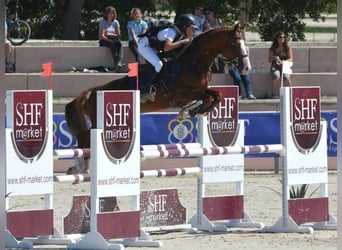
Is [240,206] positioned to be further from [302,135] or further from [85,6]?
[85,6]

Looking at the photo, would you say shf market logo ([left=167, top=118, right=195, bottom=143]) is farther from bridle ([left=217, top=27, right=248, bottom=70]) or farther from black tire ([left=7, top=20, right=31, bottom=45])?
black tire ([left=7, top=20, right=31, bottom=45])

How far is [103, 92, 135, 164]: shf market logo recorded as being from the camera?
789 centimetres

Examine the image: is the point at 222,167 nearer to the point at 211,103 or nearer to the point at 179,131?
the point at 211,103

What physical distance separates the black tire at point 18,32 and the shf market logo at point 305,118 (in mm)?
9612

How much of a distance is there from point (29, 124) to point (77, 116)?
3697mm

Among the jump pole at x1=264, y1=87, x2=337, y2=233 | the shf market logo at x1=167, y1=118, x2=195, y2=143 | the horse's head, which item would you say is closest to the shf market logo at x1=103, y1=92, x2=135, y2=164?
the jump pole at x1=264, y1=87, x2=337, y2=233

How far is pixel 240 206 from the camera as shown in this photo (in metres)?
9.64

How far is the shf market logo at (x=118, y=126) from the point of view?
25.9ft

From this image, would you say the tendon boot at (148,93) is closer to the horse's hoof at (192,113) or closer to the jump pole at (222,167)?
the horse's hoof at (192,113)

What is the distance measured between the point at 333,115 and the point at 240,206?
5544mm

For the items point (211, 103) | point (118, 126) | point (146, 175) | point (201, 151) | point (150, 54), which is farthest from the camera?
point (150, 54)

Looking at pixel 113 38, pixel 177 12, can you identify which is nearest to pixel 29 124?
pixel 113 38

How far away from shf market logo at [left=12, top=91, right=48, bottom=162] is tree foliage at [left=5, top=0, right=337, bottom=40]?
17550 mm

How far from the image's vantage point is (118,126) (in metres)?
7.98
